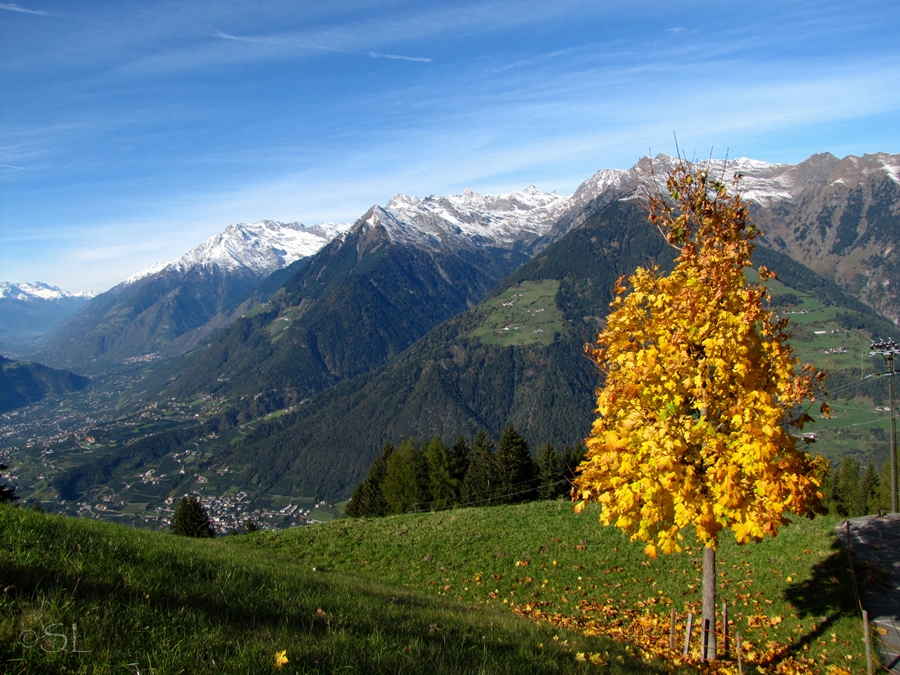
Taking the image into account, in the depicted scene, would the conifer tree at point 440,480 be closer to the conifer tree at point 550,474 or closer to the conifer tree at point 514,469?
the conifer tree at point 514,469

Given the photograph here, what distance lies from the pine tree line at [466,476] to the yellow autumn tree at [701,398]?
4260cm

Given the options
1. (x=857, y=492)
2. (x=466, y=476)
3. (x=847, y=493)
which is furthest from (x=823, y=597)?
(x=847, y=493)

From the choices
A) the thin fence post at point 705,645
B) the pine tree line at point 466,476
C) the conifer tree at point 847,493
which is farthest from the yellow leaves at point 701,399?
A: the conifer tree at point 847,493

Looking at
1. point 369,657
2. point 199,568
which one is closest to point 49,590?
point 199,568

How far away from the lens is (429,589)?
1711 centimetres

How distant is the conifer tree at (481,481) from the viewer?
53.7 m

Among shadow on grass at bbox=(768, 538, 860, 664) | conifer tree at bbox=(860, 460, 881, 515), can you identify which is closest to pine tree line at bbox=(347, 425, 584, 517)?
shadow on grass at bbox=(768, 538, 860, 664)

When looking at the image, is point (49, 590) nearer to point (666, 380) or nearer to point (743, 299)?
point (666, 380)

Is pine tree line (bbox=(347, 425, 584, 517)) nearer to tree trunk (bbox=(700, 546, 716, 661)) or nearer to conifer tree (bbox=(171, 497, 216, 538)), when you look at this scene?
conifer tree (bbox=(171, 497, 216, 538))

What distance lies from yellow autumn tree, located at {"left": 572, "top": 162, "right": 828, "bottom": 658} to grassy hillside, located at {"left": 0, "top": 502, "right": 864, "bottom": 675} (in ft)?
8.89

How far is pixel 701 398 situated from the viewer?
30.5 ft

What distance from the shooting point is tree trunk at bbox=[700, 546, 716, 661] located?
10383 mm

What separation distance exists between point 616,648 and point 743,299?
264 inches

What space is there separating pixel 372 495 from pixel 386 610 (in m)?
58.5
